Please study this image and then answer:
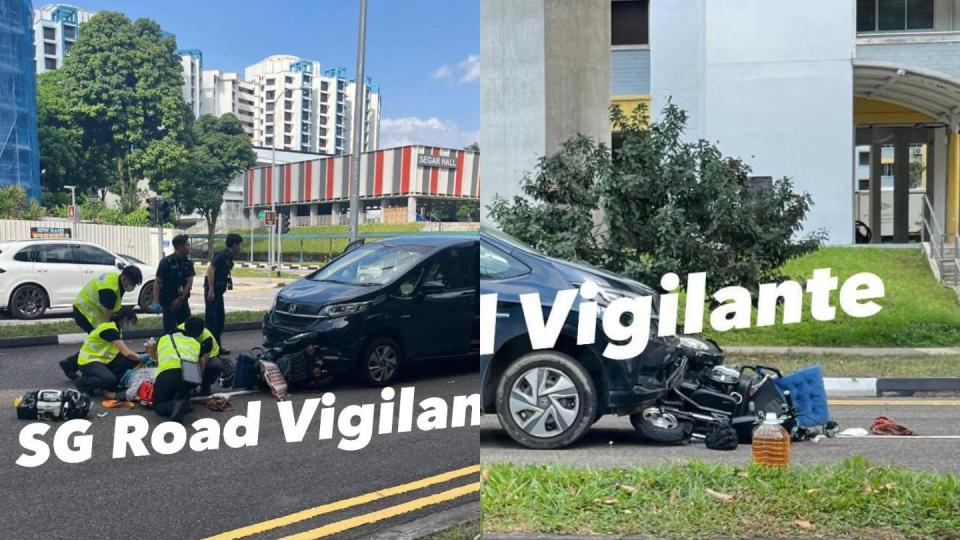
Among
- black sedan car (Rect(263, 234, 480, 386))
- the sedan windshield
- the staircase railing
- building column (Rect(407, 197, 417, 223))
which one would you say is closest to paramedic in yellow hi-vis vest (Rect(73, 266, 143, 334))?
black sedan car (Rect(263, 234, 480, 386))

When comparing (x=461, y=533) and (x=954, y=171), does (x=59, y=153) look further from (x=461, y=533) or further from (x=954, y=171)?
(x=954, y=171)

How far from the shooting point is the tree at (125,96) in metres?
1.42

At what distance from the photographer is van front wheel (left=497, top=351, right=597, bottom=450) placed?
258 cm

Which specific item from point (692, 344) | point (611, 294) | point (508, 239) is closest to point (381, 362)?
point (508, 239)

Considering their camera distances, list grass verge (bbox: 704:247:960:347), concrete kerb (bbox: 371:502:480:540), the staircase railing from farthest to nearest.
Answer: the staircase railing, grass verge (bbox: 704:247:960:347), concrete kerb (bbox: 371:502:480:540)

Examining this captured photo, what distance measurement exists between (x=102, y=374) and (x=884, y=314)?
11.3 feet

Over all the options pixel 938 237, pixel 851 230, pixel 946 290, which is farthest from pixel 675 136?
pixel 946 290

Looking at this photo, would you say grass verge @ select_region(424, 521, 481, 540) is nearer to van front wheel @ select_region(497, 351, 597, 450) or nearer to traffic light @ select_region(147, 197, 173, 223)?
van front wheel @ select_region(497, 351, 597, 450)

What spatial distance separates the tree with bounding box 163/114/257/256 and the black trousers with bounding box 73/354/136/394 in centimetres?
22

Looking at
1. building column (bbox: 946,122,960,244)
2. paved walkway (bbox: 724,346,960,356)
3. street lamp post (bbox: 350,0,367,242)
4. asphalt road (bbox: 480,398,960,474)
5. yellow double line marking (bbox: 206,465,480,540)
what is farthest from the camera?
building column (bbox: 946,122,960,244)

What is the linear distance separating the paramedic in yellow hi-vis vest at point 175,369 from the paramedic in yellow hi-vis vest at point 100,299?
0.09 metres

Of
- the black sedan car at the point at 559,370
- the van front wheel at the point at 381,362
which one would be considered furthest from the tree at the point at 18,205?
the black sedan car at the point at 559,370

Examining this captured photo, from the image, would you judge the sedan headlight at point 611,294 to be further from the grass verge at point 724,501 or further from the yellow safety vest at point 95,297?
the yellow safety vest at point 95,297

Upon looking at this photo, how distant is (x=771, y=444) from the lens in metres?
2.68
